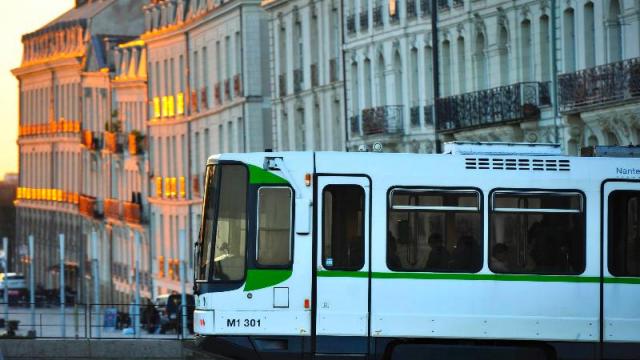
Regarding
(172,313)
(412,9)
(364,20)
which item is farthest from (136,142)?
(172,313)

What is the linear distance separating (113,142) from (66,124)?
2251 cm

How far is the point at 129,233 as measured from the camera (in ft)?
388

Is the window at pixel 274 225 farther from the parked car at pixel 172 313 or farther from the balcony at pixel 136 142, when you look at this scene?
the balcony at pixel 136 142

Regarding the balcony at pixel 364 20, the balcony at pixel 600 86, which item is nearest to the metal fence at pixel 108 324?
the balcony at pixel 600 86

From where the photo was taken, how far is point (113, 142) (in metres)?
123

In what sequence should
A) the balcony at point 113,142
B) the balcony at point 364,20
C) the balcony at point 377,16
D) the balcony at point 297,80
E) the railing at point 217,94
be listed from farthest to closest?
the balcony at point 113,142, the railing at point 217,94, the balcony at point 297,80, the balcony at point 364,20, the balcony at point 377,16

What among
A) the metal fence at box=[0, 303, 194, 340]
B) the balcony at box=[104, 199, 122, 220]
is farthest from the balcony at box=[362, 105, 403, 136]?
the balcony at box=[104, 199, 122, 220]

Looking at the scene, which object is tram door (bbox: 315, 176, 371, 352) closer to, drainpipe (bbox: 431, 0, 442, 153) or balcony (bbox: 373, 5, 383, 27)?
drainpipe (bbox: 431, 0, 442, 153)

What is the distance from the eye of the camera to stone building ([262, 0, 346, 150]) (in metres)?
79.0

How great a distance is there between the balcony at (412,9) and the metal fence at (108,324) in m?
11.5

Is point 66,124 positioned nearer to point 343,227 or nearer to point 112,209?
point 112,209

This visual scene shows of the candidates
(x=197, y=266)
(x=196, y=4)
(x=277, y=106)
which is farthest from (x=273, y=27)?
(x=197, y=266)

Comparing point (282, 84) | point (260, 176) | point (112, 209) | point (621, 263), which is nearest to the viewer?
point (260, 176)

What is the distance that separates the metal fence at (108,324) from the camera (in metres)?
46.7
